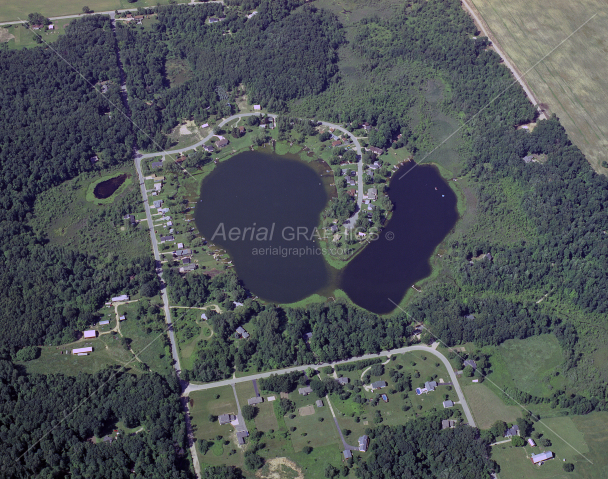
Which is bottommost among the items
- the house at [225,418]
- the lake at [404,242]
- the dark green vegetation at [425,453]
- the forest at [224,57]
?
the house at [225,418]

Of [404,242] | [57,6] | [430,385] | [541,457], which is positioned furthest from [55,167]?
[541,457]

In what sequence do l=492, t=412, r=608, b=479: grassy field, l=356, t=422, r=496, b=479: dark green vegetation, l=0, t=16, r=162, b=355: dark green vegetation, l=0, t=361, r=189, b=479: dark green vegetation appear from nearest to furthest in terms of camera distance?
1. l=0, t=361, r=189, b=479: dark green vegetation
2. l=356, t=422, r=496, b=479: dark green vegetation
3. l=492, t=412, r=608, b=479: grassy field
4. l=0, t=16, r=162, b=355: dark green vegetation

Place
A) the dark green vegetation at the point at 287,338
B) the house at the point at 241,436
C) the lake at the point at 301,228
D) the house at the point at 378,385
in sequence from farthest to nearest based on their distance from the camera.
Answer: the lake at the point at 301,228, the dark green vegetation at the point at 287,338, the house at the point at 378,385, the house at the point at 241,436

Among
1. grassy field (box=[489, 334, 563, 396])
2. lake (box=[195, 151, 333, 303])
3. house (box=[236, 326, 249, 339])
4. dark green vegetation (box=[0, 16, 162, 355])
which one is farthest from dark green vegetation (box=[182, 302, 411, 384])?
dark green vegetation (box=[0, 16, 162, 355])

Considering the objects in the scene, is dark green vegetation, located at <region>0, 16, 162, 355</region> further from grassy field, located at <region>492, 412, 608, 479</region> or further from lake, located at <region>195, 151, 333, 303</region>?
grassy field, located at <region>492, 412, 608, 479</region>

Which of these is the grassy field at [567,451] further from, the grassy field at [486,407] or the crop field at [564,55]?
the crop field at [564,55]

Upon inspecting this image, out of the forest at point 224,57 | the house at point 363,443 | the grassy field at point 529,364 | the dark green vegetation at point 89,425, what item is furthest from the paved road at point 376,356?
the forest at point 224,57
